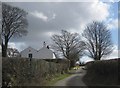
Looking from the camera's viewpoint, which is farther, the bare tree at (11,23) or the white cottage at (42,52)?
the white cottage at (42,52)

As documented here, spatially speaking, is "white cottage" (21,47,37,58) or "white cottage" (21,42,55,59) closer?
"white cottage" (21,47,37,58)

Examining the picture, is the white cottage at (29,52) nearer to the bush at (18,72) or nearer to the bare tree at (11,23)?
the bare tree at (11,23)

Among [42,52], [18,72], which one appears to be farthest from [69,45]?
[18,72]

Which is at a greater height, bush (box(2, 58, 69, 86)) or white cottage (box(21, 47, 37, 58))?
white cottage (box(21, 47, 37, 58))

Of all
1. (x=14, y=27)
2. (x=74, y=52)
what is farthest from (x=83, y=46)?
(x=14, y=27)

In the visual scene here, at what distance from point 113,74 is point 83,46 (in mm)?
61983

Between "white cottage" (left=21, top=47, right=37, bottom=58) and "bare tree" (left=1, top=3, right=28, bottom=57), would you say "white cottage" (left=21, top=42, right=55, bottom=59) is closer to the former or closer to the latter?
"white cottage" (left=21, top=47, right=37, bottom=58)

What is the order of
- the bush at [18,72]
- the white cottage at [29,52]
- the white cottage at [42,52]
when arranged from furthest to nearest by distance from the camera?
the white cottage at [42,52], the white cottage at [29,52], the bush at [18,72]

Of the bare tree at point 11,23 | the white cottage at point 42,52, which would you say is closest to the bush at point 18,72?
the bare tree at point 11,23

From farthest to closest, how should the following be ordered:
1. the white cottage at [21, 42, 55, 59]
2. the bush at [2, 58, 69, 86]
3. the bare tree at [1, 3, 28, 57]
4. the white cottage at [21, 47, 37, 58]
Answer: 1. the white cottage at [21, 42, 55, 59]
2. the white cottage at [21, 47, 37, 58]
3. the bare tree at [1, 3, 28, 57]
4. the bush at [2, 58, 69, 86]

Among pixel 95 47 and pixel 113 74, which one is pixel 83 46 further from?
pixel 113 74

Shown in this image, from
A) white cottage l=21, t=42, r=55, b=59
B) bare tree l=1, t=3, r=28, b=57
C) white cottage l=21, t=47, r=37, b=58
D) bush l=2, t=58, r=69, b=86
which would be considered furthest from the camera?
white cottage l=21, t=42, r=55, b=59

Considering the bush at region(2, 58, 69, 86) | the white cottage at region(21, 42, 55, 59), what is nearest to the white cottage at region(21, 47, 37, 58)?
the white cottage at region(21, 42, 55, 59)

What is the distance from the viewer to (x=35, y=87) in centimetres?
2178
